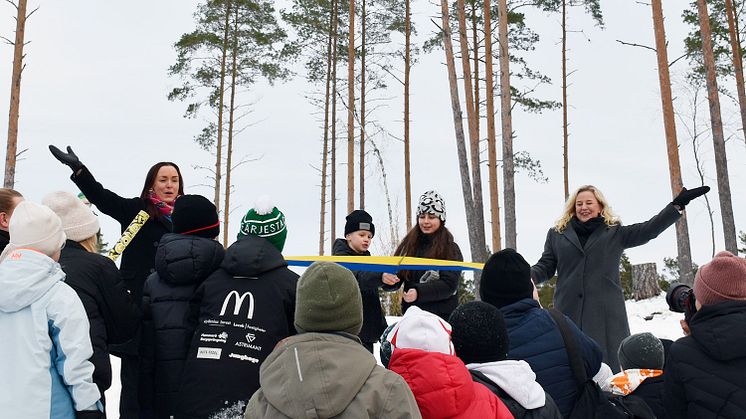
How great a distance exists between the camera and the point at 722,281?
9.04 feet

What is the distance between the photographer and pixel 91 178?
463 cm

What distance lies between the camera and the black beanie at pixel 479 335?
2.56 m

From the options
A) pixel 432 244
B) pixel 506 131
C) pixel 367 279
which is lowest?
pixel 367 279

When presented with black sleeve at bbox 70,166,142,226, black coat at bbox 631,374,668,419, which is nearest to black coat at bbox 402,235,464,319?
black coat at bbox 631,374,668,419

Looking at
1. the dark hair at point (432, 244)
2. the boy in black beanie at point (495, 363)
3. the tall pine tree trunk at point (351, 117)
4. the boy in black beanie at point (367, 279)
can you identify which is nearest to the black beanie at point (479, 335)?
the boy in black beanie at point (495, 363)

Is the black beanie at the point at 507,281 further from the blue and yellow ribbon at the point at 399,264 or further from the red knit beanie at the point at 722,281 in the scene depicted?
the blue and yellow ribbon at the point at 399,264

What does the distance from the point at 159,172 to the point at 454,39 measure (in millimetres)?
15404

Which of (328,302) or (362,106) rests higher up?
(362,106)

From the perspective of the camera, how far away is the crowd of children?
7.34 feet

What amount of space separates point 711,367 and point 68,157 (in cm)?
413

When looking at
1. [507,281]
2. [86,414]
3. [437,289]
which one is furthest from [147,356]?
[437,289]

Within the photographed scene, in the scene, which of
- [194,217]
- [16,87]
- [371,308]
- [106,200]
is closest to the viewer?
[194,217]

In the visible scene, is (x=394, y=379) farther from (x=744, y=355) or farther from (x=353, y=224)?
(x=353, y=224)

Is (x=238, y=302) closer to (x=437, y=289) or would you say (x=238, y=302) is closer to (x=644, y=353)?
(x=437, y=289)
